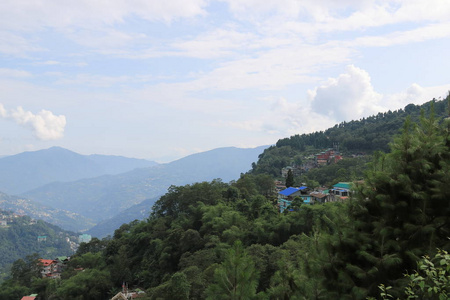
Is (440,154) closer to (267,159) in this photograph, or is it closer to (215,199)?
(215,199)

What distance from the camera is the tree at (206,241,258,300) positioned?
210 inches

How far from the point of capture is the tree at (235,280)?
534 cm

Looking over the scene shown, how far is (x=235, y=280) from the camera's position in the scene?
5.46 meters

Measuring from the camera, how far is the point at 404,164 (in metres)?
4.80

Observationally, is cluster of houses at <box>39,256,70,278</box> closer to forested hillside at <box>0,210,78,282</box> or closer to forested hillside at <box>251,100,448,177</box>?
forested hillside at <box>251,100,448,177</box>

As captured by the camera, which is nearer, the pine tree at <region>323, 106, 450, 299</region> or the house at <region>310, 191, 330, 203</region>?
the pine tree at <region>323, 106, 450, 299</region>

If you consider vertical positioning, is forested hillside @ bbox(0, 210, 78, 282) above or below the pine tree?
below

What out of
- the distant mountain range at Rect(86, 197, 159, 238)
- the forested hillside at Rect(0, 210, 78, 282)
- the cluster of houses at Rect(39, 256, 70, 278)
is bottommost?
the distant mountain range at Rect(86, 197, 159, 238)

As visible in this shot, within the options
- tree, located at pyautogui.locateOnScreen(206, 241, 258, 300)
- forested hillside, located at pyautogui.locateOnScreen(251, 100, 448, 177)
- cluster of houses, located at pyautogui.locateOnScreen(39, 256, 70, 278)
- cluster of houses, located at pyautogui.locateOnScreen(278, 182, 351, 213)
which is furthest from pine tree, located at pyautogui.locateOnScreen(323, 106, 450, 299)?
forested hillside, located at pyautogui.locateOnScreen(251, 100, 448, 177)

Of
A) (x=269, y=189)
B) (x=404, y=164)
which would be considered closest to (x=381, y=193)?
(x=404, y=164)

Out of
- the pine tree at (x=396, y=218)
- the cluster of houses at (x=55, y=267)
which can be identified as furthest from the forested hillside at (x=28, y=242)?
the pine tree at (x=396, y=218)

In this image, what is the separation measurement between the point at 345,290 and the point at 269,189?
33.0 meters

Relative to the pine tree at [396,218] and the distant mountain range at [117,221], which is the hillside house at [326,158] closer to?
the pine tree at [396,218]

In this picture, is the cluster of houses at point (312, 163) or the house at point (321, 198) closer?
the house at point (321, 198)
